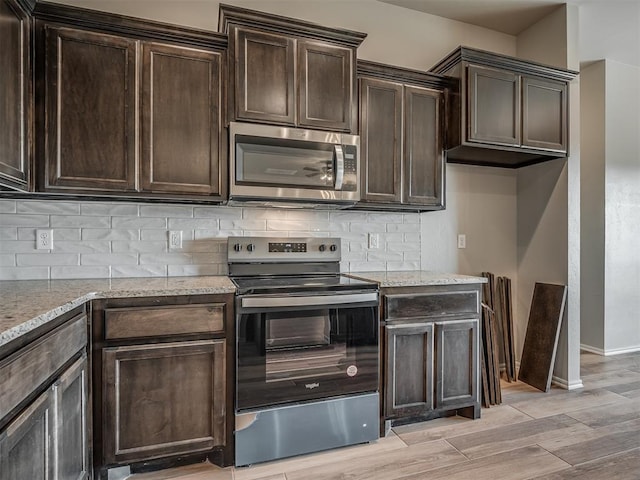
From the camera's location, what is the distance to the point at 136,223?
235cm

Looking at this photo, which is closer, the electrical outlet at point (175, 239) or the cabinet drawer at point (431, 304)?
the cabinet drawer at point (431, 304)

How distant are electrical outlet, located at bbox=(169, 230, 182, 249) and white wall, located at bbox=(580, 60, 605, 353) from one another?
400 centimetres

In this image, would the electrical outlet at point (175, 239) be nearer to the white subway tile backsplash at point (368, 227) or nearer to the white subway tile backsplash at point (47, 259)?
the white subway tile backsplash at point (47, 259)

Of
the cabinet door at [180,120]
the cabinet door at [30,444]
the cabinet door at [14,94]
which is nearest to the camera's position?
the cabinet door at [30,444]

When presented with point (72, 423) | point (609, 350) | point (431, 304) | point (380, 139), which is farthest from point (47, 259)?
point (609, 350)

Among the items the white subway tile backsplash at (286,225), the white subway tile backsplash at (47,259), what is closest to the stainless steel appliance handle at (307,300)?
the white subway tile backsplash at (286,225)

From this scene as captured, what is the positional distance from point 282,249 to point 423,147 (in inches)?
48.2

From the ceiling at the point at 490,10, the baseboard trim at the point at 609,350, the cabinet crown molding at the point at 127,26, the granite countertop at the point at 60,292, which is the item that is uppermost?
the ceiling at the point at 490,10

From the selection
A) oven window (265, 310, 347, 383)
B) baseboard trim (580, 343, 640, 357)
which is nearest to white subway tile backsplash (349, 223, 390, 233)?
oven window (265, 310, 347, 383)

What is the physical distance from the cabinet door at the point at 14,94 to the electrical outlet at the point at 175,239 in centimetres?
78

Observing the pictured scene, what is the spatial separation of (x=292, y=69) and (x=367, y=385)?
191 centimetres

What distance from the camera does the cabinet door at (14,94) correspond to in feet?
5.36

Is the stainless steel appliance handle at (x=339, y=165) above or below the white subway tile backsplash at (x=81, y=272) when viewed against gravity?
above

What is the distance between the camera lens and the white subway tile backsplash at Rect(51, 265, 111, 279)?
221 centimetres
